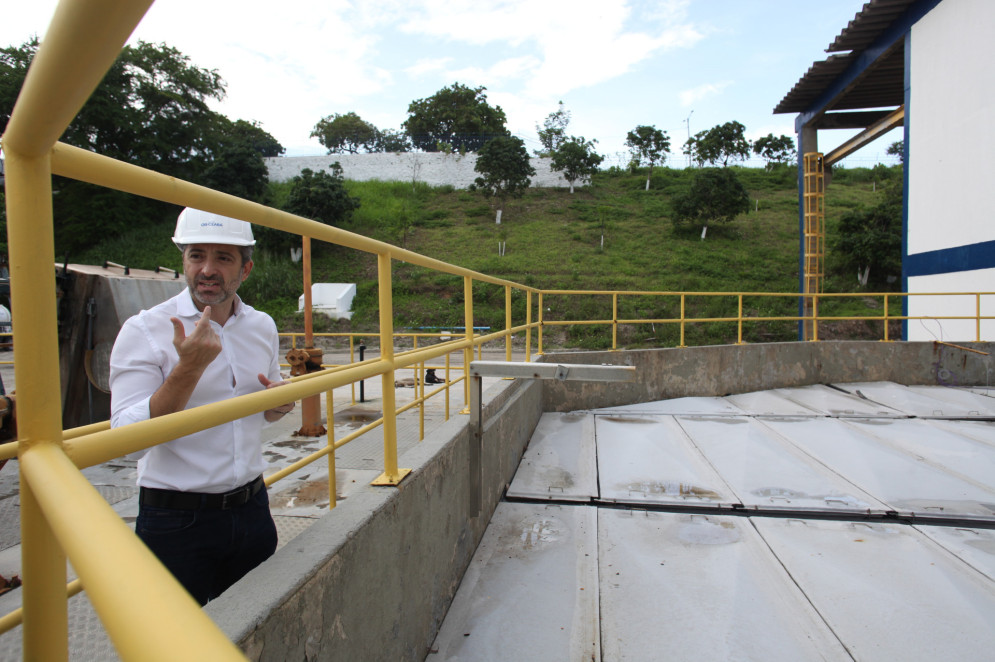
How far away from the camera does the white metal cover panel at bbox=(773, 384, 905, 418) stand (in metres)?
6.65

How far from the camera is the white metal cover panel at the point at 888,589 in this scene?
2479 millimetres

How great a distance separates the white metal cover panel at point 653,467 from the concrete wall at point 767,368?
0.86m

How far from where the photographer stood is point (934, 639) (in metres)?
2.50

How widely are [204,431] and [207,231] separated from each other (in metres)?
0.63

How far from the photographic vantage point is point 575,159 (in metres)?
39.0

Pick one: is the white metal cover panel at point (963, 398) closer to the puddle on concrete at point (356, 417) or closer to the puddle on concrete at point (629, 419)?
the puddle on concrete at point (629, 419)

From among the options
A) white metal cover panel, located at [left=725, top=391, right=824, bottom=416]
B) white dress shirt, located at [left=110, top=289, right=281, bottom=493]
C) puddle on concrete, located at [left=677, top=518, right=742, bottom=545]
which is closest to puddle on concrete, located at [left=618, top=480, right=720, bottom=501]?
puddle on concrete, located at [left=677, top=518, right=742, bottom=545]

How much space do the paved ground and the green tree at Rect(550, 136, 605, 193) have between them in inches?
1360

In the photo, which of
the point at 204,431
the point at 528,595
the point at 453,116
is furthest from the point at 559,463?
the point at 453,116

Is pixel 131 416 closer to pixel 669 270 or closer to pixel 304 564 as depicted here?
pixel 304 564

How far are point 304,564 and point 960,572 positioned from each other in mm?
3633

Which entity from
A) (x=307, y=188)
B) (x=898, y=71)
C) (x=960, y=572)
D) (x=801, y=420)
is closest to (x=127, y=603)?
(x=960, y=572)

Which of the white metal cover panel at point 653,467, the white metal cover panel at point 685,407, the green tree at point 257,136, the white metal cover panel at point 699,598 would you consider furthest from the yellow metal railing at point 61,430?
the green tree at point 257,136

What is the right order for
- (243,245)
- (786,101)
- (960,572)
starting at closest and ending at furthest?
(243,245), (960,572), (786,101)
